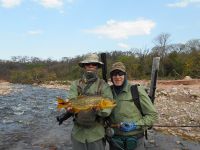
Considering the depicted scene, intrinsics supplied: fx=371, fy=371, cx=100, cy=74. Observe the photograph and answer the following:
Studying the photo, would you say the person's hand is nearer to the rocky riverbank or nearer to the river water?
the river water

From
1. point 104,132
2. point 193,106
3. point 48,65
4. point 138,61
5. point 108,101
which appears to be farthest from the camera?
point 48,65

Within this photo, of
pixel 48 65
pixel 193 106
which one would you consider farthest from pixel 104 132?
pixel 48 65

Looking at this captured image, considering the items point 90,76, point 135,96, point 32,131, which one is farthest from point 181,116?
point 90,76

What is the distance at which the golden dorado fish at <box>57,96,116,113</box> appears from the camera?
5.32 meters

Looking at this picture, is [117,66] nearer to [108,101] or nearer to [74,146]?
[108,101]

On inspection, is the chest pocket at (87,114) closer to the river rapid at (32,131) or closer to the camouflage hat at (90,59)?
the camouflage hat at (90,59)

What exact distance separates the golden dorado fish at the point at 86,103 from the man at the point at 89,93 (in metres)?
0.16

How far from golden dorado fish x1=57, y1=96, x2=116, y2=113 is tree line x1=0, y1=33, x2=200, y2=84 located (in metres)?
11.6

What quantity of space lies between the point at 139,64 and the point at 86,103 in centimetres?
6105

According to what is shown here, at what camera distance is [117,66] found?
5.67 meters

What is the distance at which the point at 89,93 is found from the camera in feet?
18.5

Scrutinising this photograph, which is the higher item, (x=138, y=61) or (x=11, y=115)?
(x=138, y=61)

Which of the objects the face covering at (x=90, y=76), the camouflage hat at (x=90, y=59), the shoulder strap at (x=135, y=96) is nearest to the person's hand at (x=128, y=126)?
the shoulder strap at (x=135, y=96)

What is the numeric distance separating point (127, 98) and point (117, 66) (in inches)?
20.2
